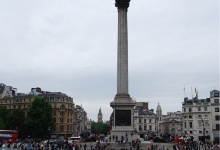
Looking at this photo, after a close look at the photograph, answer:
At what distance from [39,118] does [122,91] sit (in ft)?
159

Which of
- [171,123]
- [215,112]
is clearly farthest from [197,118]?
[171,123]

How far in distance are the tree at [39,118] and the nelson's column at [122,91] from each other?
47213 mm

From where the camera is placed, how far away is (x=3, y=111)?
106625mm

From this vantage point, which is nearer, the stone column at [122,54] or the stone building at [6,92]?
the stone column at [122,54]

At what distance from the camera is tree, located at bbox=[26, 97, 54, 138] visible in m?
97.8

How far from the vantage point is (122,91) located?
56.3 metres

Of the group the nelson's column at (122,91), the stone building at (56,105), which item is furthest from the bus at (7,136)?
the stone building at (56,105)

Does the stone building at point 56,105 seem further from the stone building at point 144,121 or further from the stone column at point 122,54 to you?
the stone column at point 122,54

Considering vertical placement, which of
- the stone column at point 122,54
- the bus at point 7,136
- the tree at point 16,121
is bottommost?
the bus at point 7,136

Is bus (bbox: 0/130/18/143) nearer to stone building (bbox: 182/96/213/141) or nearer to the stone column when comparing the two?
the stone column

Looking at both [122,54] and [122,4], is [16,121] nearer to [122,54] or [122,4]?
[122,54]

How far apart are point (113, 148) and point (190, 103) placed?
215ft

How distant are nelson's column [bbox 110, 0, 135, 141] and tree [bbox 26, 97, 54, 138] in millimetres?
47213

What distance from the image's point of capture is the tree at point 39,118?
321ft
